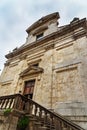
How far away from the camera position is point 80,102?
22.5 ft

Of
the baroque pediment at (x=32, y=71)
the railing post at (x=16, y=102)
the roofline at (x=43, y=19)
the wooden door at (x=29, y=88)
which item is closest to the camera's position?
the railing post at (x=16, y=102)

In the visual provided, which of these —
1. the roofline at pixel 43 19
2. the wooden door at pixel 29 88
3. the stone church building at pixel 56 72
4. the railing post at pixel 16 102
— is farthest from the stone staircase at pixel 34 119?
the roofline at pixel 43 19

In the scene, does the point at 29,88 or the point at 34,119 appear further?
the point at 29,88

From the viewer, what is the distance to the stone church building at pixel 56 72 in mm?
7285

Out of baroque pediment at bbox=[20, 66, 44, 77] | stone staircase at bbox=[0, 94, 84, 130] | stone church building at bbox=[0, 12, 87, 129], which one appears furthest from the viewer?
baroque pediment at bbox=[20, 66, 44, 77]

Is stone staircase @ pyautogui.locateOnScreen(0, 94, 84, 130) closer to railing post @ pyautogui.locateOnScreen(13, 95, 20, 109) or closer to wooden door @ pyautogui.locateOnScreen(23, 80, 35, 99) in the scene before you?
railing post @ pyautogui.locateOnScreen(13, 95, 20, 109)

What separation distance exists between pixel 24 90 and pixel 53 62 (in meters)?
3.26

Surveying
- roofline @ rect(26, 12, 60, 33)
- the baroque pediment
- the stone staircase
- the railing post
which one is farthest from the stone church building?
the railing post

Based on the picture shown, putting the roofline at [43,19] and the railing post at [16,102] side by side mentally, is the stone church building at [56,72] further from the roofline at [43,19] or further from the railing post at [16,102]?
the railing post at [16,102]

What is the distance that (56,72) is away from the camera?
9273 mm

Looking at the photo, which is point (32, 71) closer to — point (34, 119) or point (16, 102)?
point (16, 102)

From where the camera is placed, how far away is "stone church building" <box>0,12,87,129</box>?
23.9ft

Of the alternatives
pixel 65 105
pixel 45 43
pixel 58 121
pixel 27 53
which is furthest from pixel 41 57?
pixel 58 121

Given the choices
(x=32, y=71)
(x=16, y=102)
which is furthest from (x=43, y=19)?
(x=16, y=102)
